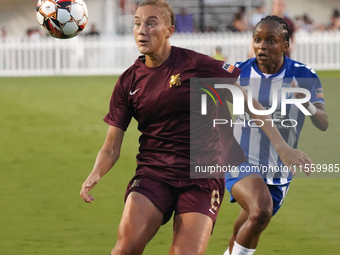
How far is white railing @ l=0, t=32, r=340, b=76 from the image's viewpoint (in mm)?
25375

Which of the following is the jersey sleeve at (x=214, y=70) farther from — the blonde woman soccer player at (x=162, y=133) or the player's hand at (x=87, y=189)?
the player's hand at (x=87, y=189)

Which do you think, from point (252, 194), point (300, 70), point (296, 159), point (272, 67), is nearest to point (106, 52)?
point (272, 67)

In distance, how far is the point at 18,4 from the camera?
35.0 meters

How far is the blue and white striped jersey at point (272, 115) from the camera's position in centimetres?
587

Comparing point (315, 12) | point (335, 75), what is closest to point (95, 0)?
point (315, 12)

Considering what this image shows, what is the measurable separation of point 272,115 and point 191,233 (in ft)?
5.99

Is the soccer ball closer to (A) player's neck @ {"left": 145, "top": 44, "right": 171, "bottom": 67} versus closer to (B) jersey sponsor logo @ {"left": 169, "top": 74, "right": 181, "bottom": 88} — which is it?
(A) player's neck @ {"left": 145, "top": 44, "right": 171, "bottom": 67}

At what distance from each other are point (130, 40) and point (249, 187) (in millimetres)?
21188

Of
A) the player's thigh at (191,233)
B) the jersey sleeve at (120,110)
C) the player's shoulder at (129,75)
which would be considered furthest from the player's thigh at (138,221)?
the player's shoulder at (129,75)

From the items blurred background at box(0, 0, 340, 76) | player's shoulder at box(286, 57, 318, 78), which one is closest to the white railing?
blurred background at box(0, 0, 340, 76)

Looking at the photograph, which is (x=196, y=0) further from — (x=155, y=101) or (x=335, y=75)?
(x=155, y=101)

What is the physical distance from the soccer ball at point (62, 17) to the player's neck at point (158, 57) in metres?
2.52

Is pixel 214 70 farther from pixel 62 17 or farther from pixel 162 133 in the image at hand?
pixel 62 17

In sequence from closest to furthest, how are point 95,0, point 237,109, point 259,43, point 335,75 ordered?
point 237,109
point 259,43
point 335,75
point 95,0
